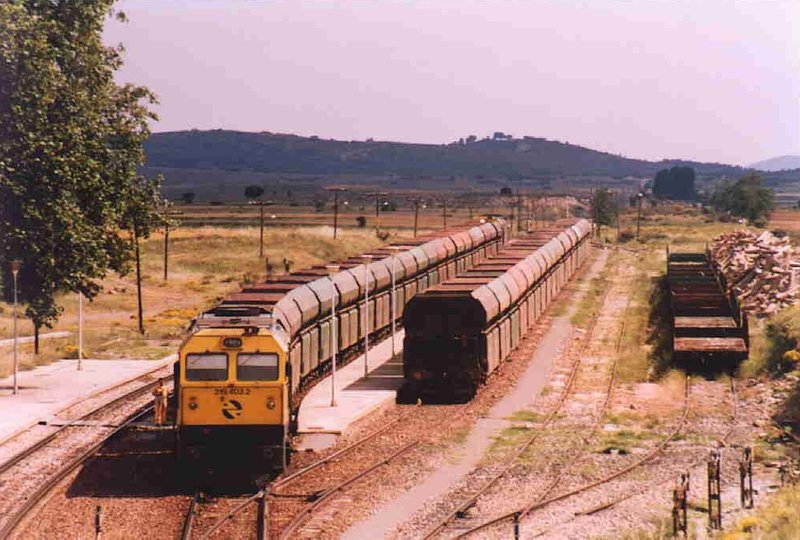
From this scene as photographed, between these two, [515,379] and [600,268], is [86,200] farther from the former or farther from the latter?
[600,268]

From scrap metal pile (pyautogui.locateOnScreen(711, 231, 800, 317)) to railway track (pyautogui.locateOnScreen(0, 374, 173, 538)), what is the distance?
95.7ft

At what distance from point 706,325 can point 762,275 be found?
14.1 meters

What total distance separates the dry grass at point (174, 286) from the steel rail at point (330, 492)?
18.4 meters

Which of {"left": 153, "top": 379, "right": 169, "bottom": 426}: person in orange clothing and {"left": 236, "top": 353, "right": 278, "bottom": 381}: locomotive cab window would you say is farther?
{"left": 153, "top": 379, "right": 169, "bottom": 426}: person in orange clothing

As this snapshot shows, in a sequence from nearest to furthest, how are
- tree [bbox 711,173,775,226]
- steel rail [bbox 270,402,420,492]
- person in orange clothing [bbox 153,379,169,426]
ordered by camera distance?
steel rail [bbox 270,402,420,492]
person in orange clothing [bbox 153,379,169,426]
tree [bbox 711,173,775,226]

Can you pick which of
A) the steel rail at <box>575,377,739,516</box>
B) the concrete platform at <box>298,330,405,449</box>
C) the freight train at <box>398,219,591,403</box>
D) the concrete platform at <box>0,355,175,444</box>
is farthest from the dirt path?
the concrete platform at <box>0,355,175,444</box>

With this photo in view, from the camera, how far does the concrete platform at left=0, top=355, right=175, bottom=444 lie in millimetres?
32844

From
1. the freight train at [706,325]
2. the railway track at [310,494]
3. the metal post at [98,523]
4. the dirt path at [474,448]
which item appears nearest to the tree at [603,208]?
the freight train at [706,325]

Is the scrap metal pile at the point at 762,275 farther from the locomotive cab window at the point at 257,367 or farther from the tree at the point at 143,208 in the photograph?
the locomotive cab window at the point at 257,367

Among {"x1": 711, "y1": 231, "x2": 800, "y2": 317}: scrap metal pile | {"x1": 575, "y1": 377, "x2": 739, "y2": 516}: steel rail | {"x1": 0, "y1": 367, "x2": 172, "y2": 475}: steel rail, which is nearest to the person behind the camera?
{"x1": 575, "y1": 377, "x2": 739, "y2": 516}: steel rail

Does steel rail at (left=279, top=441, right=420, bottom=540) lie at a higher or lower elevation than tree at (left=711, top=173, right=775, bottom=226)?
lower

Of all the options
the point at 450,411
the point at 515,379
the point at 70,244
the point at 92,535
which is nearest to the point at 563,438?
the point at 450,411

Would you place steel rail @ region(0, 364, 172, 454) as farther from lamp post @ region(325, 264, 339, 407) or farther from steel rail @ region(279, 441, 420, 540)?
steel rail @ region(279, 441, 420, 540)

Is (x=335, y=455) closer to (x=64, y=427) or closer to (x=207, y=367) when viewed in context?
(x=207, y=367)
